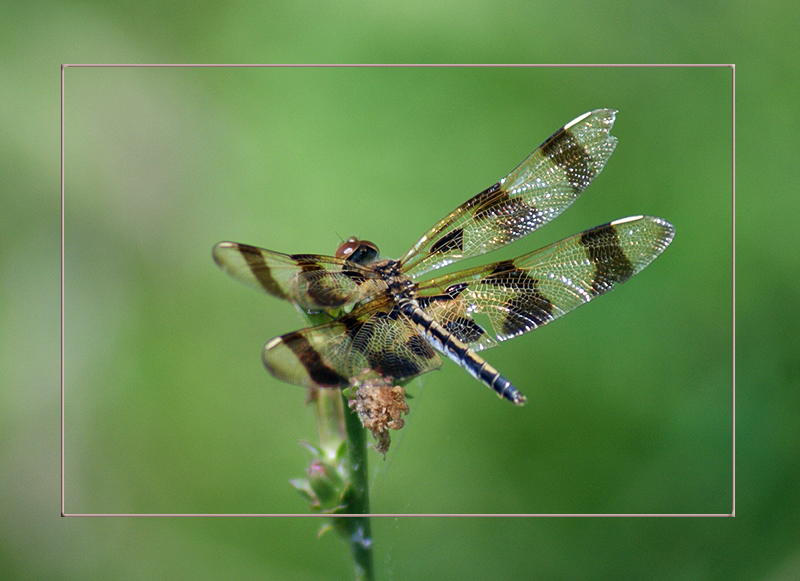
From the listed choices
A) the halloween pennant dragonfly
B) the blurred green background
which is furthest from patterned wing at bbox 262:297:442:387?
the blurred green background

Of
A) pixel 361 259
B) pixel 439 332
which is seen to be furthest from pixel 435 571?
pixel 361 259

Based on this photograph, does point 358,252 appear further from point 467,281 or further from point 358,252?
point 467,281

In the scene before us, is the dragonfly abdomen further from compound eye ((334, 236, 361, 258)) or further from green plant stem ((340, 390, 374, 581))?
green plant stem ((340, 390, 374, 581))

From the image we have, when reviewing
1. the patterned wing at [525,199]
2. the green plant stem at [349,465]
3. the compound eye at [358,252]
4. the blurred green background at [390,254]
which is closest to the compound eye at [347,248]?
the compound eye at [358,252]

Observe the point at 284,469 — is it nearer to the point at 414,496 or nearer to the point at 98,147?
the point at 414,496

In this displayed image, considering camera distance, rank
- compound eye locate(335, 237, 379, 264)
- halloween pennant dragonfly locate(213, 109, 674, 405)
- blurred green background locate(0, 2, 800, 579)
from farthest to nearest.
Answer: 1. blurred green background locate(0, 2, 800, 579)
2. compound eye locate(335, 237, 379, 264)
3. halloween pennant dragonfly locate(213, 109, 674, 405)
